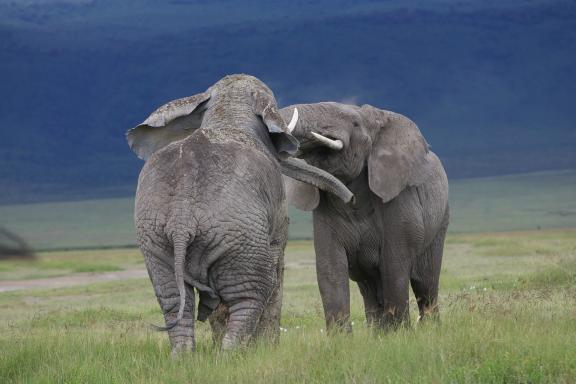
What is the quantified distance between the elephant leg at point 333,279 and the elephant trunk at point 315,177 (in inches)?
25.1

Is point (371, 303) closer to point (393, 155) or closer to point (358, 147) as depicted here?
point (393, 155)

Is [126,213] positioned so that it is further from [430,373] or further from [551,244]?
[430,373]

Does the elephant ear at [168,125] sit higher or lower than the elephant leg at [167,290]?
higher

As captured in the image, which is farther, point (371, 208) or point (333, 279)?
point (371, 208)

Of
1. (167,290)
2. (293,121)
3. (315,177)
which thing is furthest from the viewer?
(315,177)

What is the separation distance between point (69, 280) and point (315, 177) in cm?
2241

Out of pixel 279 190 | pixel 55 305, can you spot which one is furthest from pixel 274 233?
pixel 55 305

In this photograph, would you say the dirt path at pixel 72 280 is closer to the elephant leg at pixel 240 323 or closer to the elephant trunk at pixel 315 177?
the elephant trunk at pixel 315 177

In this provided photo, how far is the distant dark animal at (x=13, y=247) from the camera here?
243 inches

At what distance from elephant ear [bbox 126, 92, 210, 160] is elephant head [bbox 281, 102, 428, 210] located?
2.59 ft

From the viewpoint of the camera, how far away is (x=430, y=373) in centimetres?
711

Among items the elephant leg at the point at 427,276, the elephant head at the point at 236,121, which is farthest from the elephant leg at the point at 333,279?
the elephant leg at the point at 427,276

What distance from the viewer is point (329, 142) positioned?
949 cm

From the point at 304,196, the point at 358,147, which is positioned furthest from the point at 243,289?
the point at 358,147
